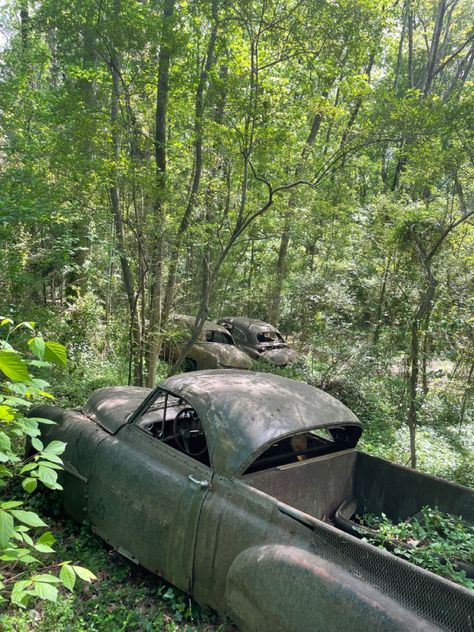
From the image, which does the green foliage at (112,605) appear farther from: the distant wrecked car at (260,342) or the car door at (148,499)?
the distant wrecked car at (260,342)

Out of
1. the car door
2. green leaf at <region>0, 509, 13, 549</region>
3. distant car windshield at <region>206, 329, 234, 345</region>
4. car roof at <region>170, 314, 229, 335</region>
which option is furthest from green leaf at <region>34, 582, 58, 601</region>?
distant car windshield at <region>206, 329, 234, 345</region>

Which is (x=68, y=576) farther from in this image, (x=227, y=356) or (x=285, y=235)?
(x=285, y=235)

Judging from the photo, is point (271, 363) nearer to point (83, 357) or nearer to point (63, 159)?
point (83, 357)

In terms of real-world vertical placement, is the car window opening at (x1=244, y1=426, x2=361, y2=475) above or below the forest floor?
above

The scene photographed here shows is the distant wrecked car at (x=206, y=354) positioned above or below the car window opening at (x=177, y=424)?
below

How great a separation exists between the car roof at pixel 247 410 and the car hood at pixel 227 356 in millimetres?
5792

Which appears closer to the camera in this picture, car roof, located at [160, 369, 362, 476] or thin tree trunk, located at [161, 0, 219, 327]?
car roof, located at [160, 369, 362, 476]

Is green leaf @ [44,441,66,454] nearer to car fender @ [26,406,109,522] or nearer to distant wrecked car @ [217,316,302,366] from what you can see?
car fender @ [26,406,109,522]

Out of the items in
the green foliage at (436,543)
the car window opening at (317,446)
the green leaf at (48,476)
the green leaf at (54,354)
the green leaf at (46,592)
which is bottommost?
the green foliage at (436,543)

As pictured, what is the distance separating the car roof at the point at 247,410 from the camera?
2.92 meters

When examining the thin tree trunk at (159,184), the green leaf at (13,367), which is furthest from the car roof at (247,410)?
the thin tree trunk at (159,184)

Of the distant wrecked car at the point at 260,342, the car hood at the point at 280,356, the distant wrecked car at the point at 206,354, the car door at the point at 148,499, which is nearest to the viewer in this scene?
the car door at the point at 148,499

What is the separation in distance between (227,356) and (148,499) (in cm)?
665

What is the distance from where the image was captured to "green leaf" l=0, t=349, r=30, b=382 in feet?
5.54
